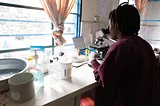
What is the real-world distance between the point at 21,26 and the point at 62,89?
1.16 meters

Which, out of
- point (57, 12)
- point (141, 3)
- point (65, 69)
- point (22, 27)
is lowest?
point (65, 69)

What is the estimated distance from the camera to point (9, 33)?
1578mm

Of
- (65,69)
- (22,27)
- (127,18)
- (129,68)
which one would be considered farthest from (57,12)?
Answer: (129,68)

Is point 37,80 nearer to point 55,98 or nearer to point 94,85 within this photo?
point 55,98

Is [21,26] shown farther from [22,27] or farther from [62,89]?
[62,89]

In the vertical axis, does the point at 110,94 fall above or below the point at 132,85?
below

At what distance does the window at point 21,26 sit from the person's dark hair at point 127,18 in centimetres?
104

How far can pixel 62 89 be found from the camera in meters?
0.93


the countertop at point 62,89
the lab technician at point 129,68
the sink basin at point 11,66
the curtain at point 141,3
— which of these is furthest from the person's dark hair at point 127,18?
the curtain at point 141,3

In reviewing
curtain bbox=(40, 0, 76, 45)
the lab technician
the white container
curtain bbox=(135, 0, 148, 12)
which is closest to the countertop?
the white container

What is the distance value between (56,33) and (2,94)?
1.03 metres

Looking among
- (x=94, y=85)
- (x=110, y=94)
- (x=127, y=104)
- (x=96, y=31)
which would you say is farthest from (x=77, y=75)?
(x=96, y=31)

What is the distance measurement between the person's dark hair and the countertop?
19.7 inches

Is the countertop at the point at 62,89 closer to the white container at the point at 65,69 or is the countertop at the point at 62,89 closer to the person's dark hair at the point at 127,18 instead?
the white container at the point at 65,69
